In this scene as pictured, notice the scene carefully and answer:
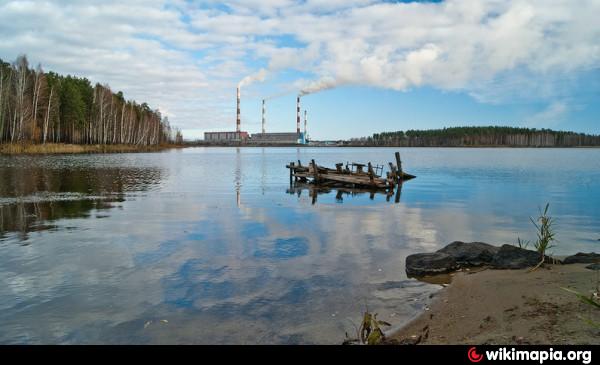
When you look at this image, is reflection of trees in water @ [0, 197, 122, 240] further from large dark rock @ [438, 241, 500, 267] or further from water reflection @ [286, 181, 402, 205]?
large dark rock @ [438, 241, 500, 267]

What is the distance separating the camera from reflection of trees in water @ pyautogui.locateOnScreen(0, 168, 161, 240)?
1642 centimetres

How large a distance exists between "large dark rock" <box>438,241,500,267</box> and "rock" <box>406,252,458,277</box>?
1.23ft

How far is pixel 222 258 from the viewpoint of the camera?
11492 mm

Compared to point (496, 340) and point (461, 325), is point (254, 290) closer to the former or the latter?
point (461, 325)

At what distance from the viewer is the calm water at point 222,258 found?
7320 mm

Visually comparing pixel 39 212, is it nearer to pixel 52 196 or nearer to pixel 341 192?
pixel 52 196

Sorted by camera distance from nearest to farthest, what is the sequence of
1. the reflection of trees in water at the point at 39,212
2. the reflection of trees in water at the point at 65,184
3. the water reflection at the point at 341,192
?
1. the reflection of trees in water at the point at 39,212
2. the reflection of trees in water at the point at 65,184
3. the water reflection at the point at 341,192

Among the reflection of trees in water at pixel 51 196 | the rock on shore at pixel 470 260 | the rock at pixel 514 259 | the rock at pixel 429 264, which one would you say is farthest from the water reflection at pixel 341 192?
the rock at pixel 514 259

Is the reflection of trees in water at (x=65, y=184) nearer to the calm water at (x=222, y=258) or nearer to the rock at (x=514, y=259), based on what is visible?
the calm water at (x=222, y=258)

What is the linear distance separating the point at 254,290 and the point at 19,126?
71.1m

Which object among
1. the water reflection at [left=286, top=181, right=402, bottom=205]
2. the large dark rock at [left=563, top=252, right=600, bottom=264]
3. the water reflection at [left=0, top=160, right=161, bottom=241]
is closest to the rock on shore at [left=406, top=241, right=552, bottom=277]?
the large dark rock at [left=563, top=252, right=600, bottom=264]

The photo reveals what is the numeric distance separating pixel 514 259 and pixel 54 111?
85.3 m

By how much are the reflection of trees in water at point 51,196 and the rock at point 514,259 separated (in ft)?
43.4
